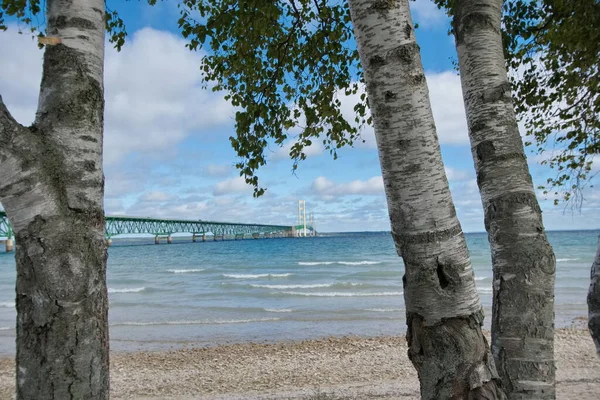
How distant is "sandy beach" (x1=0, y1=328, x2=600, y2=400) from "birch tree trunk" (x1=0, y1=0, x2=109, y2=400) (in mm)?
4711

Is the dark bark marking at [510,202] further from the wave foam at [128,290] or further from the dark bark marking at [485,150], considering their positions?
the wave foam at [128,290]

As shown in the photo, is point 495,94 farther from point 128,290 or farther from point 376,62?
point 128,290

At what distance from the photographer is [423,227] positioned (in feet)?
6.04

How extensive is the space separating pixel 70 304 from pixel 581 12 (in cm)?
512

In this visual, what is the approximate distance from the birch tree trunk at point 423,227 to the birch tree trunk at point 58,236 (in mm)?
1295

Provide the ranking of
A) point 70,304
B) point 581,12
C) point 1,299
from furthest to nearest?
1. point 1,299
2. point 581,12
3. point 70,304

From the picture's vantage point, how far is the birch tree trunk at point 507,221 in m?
2.27

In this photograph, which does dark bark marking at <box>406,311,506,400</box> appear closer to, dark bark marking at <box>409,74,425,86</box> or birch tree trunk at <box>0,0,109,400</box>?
dark bark marking at <box>409,74,425,86</box>

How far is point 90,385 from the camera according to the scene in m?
1.79

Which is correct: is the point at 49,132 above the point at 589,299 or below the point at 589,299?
above

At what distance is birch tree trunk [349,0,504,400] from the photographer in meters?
1.84

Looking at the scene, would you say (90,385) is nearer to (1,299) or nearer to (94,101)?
(94,101)

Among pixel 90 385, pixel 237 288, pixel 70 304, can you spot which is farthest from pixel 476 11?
pixel 237 288

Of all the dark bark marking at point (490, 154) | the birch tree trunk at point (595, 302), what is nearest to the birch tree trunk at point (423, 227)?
the dark bark marking at point (490, 154)
